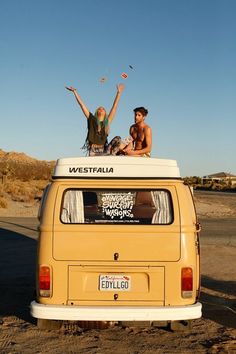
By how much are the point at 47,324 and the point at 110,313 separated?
3.48 ft

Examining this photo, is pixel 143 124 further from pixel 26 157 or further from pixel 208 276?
pixel 26 157

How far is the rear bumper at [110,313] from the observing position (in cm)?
588

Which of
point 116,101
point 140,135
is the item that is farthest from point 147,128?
point 116,101

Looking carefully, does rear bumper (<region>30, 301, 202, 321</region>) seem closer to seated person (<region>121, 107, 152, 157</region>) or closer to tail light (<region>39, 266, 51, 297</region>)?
tail light (<region>39, 266, 51, 297</region>)

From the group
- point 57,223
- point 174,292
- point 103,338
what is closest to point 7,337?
point 103,338

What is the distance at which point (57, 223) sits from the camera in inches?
239

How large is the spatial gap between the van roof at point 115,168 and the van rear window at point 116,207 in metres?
0.19

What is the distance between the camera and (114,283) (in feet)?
19.7

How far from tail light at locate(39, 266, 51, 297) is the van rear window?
23.0 inches

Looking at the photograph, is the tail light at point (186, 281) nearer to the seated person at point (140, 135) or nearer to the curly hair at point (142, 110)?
the seated person at point (140, 135)

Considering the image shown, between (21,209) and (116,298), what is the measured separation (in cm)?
2135

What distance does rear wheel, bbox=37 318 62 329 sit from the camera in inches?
256

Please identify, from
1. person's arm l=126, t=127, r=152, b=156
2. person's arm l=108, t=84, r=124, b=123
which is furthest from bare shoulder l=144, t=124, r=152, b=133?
person's arm l=108, t=84, r=124, b=123

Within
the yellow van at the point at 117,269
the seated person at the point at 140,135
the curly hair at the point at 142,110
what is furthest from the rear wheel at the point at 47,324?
the curly hair at the point at 142,110
